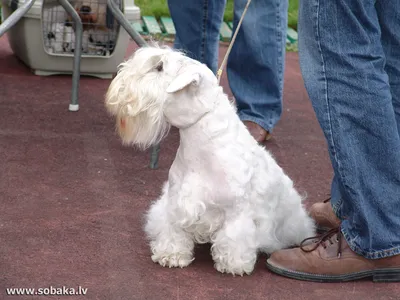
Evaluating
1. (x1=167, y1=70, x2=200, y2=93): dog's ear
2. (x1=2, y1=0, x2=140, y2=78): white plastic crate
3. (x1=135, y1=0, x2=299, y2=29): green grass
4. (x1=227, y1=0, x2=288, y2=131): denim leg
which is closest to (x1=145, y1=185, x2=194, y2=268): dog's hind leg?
(x1=167, y1=70, x2=200, y2=93): dog's ear

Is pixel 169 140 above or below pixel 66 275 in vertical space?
below

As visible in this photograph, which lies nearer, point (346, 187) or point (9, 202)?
point (346, 187)

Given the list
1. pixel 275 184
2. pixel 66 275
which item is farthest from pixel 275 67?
pixel 66 275

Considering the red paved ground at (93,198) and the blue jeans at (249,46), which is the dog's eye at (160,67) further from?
the blue jeans at (249,46)

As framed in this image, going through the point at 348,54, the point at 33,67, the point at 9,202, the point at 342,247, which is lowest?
the point at 33,67

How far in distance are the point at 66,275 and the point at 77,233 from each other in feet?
1.37

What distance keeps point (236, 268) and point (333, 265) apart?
1.26 ft

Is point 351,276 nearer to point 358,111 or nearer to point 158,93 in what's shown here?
point 358,111

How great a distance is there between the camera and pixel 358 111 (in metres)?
2.97

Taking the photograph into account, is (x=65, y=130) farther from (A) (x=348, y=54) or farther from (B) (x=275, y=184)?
(A) (x=348, y=54)

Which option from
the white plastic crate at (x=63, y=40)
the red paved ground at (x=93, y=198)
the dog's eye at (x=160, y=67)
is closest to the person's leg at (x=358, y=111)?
the red paved ground at (x=93, y=198)

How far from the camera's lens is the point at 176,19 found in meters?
4.70

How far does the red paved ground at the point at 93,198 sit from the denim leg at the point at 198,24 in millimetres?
561

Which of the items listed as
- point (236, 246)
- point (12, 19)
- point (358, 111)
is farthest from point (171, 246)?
point (12, 19)
